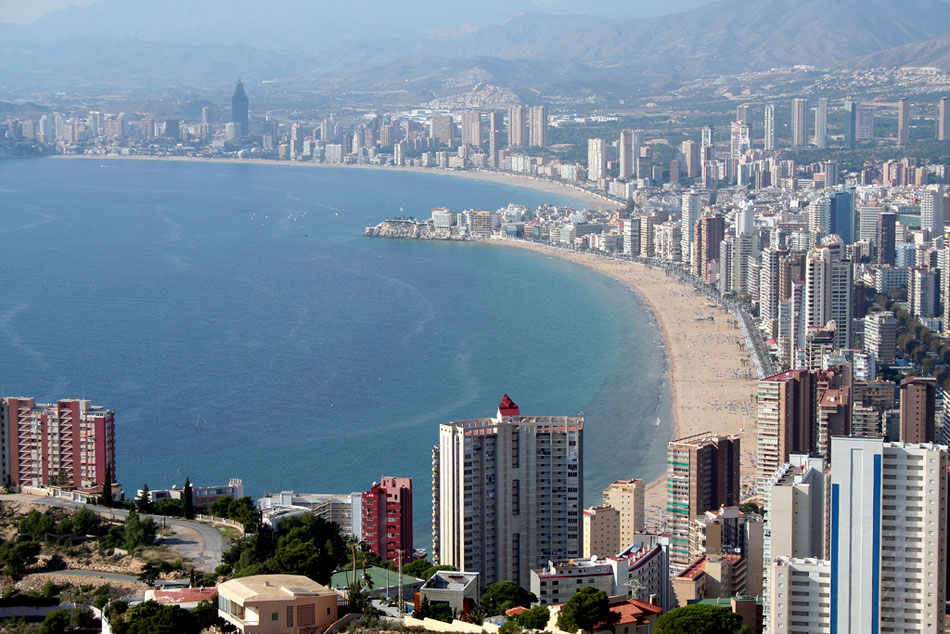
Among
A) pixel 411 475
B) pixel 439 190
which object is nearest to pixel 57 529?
pixel 411 475

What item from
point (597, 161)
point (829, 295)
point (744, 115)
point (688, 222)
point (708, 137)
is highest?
point (744, 115)

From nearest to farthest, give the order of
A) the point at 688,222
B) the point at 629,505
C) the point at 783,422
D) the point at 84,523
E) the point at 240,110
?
the point at 84,523, the point at 629,505, the point at 783,422, the point at 688,222, the point at 240,110

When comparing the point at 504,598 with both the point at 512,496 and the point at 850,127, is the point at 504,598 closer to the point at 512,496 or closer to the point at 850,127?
the point at 512,496


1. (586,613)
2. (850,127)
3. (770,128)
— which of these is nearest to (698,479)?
(586,613)

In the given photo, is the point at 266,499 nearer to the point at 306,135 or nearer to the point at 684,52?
the point at 306,135

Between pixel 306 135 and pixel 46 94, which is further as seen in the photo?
pixel 46 94

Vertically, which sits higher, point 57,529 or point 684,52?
point 684,52
